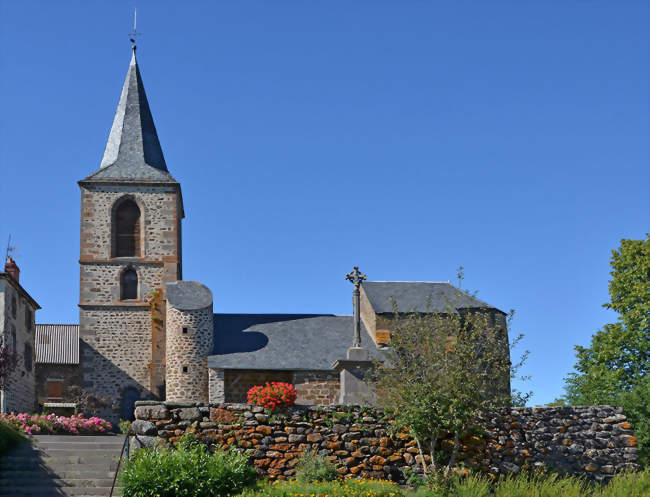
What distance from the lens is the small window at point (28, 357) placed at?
3147 cm

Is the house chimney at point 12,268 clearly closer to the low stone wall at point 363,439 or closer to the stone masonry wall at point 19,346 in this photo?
the stone masonry wall at point 19,346

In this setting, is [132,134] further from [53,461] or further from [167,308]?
[53,461]

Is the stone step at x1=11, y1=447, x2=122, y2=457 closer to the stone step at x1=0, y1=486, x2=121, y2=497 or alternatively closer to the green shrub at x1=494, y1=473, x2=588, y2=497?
the stone step at x1=0, y1=486, x2=121, y2=497

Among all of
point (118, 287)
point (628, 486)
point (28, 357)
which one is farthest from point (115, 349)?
point (628, 486)

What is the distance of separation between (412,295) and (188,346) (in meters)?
9.07

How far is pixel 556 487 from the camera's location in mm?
15734

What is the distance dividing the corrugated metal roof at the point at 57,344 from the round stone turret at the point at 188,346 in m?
7.60

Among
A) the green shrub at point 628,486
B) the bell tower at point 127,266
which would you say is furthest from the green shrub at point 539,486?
the bell tower at point 127,266

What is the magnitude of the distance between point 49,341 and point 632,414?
1101 inches

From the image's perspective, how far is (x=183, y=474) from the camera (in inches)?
586

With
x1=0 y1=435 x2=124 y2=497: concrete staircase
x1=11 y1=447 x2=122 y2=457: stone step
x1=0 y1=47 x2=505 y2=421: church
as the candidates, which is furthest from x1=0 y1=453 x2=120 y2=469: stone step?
x1=0 y1=47 x2=505 y2=421: church

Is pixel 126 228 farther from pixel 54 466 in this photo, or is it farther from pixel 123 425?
pixel 54 466

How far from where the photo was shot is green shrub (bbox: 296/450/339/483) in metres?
16.2

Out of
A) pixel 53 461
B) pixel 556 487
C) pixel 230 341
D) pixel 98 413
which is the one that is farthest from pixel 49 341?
pixel 556 487
